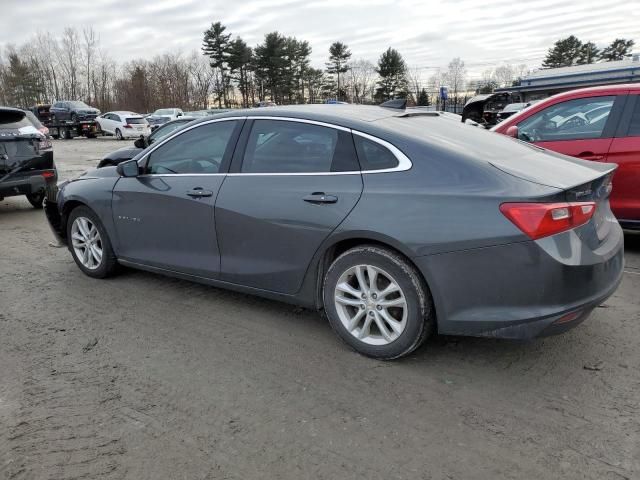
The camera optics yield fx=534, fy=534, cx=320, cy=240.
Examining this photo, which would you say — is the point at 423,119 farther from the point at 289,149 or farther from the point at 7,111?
the point at 7,111

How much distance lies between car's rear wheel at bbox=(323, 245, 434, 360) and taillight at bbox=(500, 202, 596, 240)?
2.10 feet

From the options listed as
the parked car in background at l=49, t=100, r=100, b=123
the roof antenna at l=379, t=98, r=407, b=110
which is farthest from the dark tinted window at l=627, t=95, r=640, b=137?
the parked car in background at l=49, t=100, r=100, b=123

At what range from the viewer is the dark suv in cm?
787

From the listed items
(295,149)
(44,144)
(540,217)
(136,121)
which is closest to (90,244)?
(295,149)

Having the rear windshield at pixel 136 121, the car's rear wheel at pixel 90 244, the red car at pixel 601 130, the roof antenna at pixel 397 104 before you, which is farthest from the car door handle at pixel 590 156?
the rear windshield at pixel 136 121

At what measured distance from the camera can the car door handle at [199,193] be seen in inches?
156

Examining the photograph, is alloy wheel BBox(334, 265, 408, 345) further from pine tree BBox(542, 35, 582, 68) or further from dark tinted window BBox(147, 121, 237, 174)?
pine tree BBox(542, 35, 582, 68)

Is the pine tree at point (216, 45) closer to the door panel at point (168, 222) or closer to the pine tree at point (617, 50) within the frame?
the pine tree at point (617, 50)

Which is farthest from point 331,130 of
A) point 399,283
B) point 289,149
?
point 399,283

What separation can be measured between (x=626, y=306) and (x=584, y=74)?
920 cm

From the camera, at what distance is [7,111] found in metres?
8.13

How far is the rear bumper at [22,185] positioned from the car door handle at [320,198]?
6204 mm

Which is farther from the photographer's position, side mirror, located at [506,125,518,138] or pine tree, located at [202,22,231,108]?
pine tree, located at [202,22,231,108]

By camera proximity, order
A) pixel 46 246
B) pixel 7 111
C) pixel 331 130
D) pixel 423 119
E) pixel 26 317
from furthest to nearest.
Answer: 1. pixel 7 111
2. pixel 46 246
3. pixel 26 317
4. pixel 423 119
5. pixel 331 130
